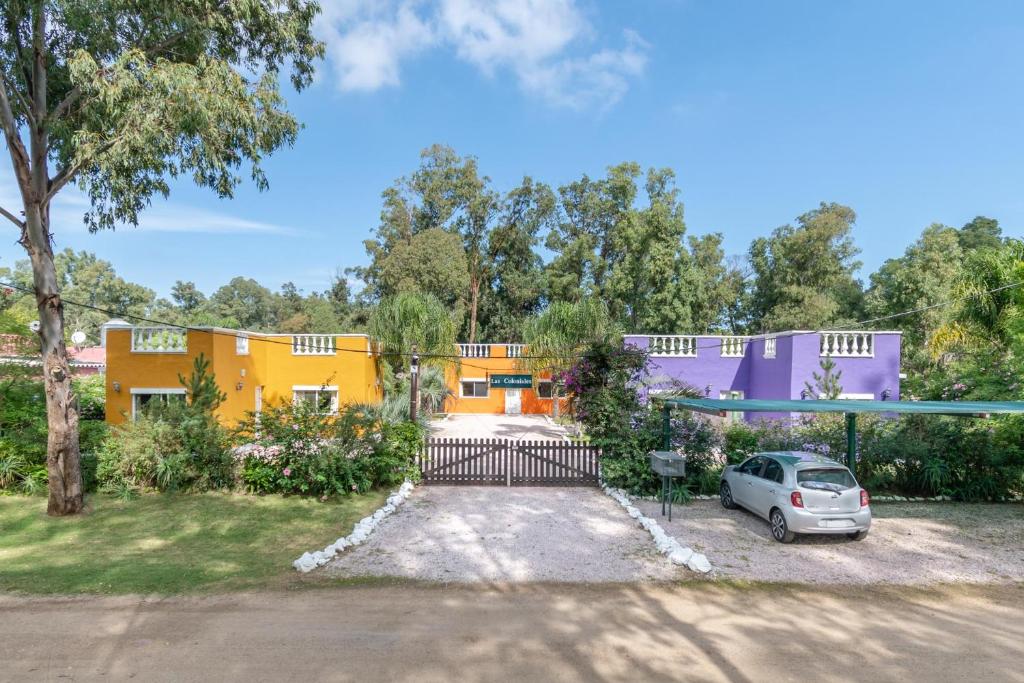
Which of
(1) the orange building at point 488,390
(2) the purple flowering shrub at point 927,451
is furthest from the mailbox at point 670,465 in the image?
(1) the orange building at point 488,390

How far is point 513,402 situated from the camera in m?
29.4

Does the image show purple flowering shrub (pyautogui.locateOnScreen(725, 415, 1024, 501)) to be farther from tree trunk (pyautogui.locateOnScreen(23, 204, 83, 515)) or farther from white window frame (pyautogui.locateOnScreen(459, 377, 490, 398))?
white window frame (pyautogui.locateOnScreen(459, 377, 490, 398))

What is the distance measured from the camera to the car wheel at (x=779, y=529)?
26.3 ft

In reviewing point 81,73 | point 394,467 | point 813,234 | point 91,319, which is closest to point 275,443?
point 394,467

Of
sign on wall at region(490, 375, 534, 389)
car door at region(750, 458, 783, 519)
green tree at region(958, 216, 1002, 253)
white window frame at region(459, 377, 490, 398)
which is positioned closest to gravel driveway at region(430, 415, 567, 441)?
white window frame at region(459, 377, 490, 398)

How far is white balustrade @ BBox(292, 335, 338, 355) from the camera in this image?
A: 21.1 metres

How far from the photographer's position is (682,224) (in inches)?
1185

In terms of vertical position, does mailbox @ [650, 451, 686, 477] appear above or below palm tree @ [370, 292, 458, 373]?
below

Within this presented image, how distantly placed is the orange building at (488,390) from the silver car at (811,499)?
19.8 m

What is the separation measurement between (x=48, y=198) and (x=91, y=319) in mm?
57451

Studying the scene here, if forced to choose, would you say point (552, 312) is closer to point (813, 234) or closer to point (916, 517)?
point (916, 517)

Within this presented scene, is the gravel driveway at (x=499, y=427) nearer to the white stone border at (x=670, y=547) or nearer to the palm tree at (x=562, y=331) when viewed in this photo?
the palm tree at (x=562, y=331)

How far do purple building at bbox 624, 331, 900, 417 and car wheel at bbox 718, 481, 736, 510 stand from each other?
5559mm

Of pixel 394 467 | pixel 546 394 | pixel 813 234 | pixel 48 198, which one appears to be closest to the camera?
pixel 48 198
